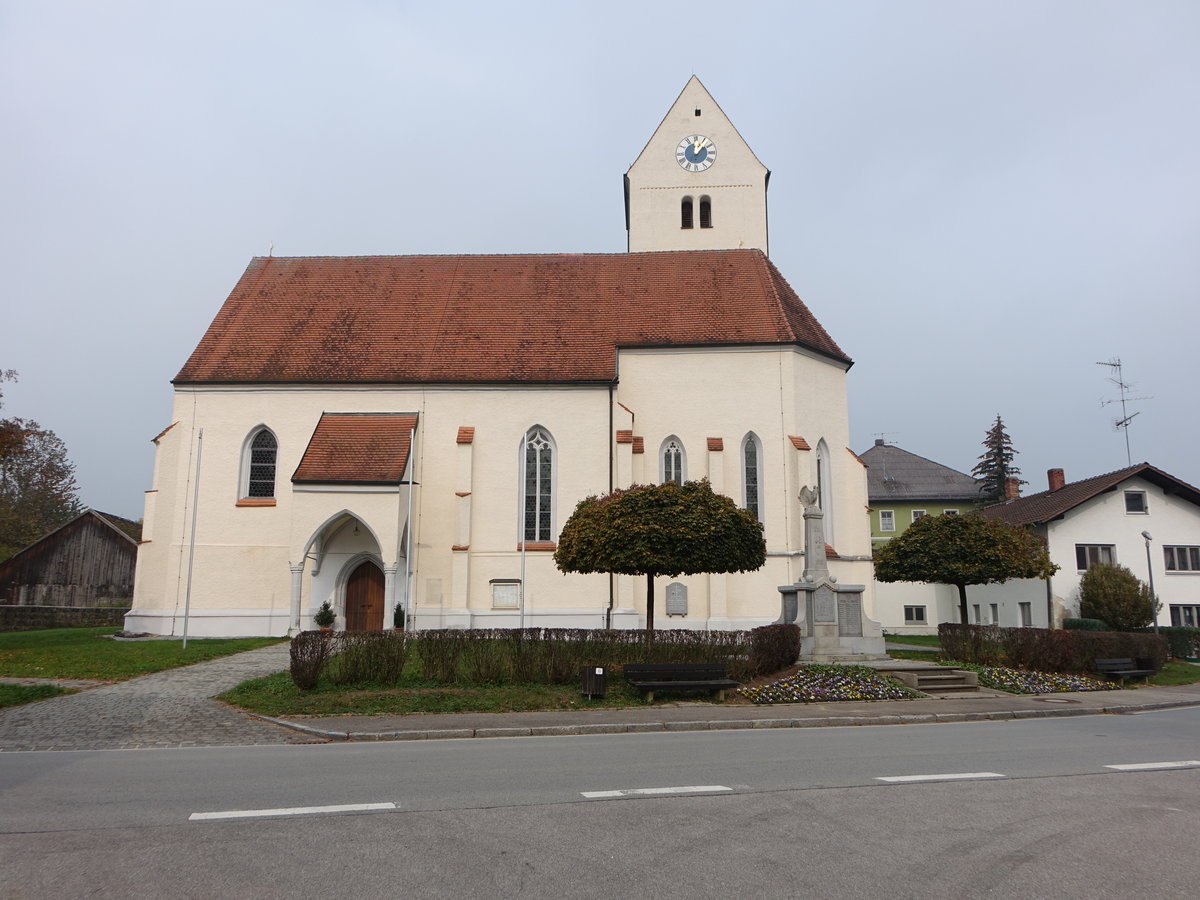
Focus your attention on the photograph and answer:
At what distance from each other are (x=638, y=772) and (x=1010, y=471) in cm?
4958

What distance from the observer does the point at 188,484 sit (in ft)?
89.5

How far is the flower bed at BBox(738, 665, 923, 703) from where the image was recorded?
49.8ft

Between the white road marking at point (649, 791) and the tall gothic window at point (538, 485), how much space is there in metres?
19.4

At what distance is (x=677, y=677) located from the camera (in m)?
14.9

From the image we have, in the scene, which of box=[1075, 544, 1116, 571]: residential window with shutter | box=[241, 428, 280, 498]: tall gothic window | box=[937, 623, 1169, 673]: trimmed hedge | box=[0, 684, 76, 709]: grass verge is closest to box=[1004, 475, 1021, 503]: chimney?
box=[1075, 544, 1116, 571]: residential window with shutter

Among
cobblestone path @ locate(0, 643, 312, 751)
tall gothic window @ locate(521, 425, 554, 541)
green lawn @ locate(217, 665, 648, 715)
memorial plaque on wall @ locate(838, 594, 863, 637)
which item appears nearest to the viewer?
cobblestone path @ locate(0, 643, 312, 751)

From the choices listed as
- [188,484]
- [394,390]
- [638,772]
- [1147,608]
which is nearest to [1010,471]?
[1147,608]

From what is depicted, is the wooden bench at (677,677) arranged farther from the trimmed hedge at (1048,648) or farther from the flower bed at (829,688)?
the trimmed hedge at (1048,648)

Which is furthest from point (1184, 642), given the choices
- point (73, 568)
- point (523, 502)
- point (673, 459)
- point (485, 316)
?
point (73, 568)

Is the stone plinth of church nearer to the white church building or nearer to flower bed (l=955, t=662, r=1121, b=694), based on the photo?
flower bed (l=955, t=662, r=1121, b=694)

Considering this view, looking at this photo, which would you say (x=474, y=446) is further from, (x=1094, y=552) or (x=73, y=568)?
(x=1094, y=552)

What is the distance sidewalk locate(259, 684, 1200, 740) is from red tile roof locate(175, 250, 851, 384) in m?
14.8

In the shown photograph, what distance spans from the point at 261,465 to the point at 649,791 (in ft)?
76.7

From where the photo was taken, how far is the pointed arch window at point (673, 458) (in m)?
28.0
